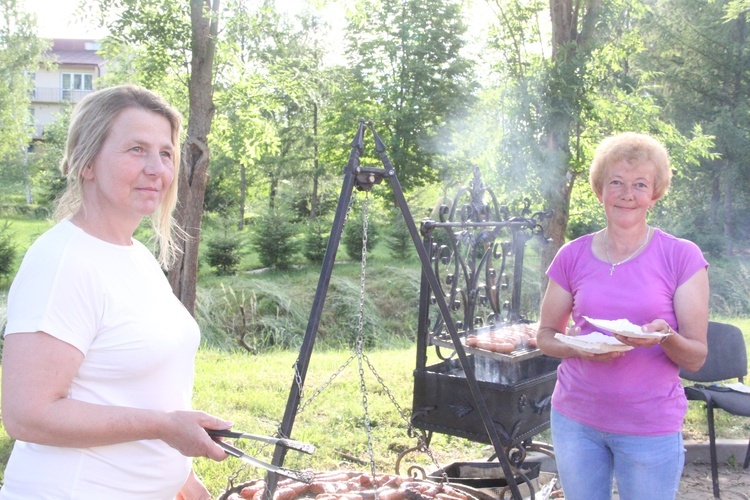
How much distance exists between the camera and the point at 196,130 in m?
5.98

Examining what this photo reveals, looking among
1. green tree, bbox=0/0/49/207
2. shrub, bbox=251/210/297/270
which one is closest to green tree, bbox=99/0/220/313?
shrub, bbox=251/210/297/270

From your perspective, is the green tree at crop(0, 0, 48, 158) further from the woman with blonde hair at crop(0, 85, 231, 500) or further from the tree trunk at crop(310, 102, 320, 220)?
the woman with blonde hair at crop(0, 85, 231, 500)

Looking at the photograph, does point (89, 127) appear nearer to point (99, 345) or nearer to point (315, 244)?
point (99, 345)

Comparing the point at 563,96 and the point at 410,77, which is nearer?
the point at 563,96

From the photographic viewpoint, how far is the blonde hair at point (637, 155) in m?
2.33

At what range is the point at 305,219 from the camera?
59.4 feet

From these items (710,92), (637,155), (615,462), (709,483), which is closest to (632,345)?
(615,462)

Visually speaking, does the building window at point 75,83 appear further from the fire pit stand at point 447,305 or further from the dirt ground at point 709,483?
the dirt ground at point 709,483

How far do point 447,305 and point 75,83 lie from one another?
1736 inches

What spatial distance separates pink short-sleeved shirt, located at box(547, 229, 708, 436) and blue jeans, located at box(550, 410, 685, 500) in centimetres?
4

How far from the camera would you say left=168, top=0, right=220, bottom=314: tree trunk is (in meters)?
5.95

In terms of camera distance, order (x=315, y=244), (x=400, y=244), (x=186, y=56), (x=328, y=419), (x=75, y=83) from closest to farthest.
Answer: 1. (x=328, y=419)
2. (x=186, y=56)
3. (x=315, y=244)
4. (x=400, y=244)
5. (x=75, y=83)

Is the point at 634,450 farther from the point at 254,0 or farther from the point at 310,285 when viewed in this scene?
the point at 310,285

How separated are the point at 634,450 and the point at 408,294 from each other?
1037 centimetres
